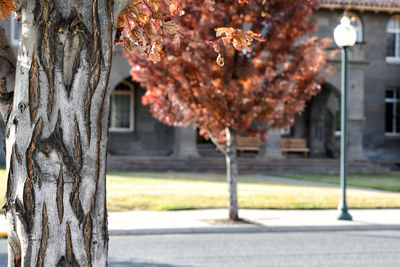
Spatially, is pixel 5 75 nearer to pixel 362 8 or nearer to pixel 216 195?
pixel 216 195

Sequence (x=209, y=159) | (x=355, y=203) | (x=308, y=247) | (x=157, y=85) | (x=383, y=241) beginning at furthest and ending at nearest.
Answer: (x=209, y=159), (x=355, y=203), (x=157, y=85), (x=383, y=241), (x=308, y=247)

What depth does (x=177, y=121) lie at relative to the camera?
13.2m

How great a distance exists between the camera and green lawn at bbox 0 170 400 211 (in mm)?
15684

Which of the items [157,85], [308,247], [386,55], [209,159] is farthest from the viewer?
[386,55]

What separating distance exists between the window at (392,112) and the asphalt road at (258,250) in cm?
2271

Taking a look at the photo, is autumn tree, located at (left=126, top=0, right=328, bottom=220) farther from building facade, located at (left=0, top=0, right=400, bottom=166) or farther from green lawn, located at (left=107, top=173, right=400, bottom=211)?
building facade, located at (left=0, top=0, right=400, bottom=166)

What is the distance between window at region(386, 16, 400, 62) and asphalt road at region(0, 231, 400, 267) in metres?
23.1

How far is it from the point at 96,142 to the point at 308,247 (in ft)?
25.5

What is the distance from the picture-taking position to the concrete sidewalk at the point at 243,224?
12.0m

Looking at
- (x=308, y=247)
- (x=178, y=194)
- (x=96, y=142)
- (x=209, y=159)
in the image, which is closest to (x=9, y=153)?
(x=96, y=142)

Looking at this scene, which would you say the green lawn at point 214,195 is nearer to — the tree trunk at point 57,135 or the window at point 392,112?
the tree trunk at point 57,135

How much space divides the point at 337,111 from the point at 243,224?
22.0 m

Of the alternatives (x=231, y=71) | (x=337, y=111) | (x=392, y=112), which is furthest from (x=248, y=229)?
(x=392, y=112)

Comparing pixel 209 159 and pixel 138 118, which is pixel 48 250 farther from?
pixel 138 118
